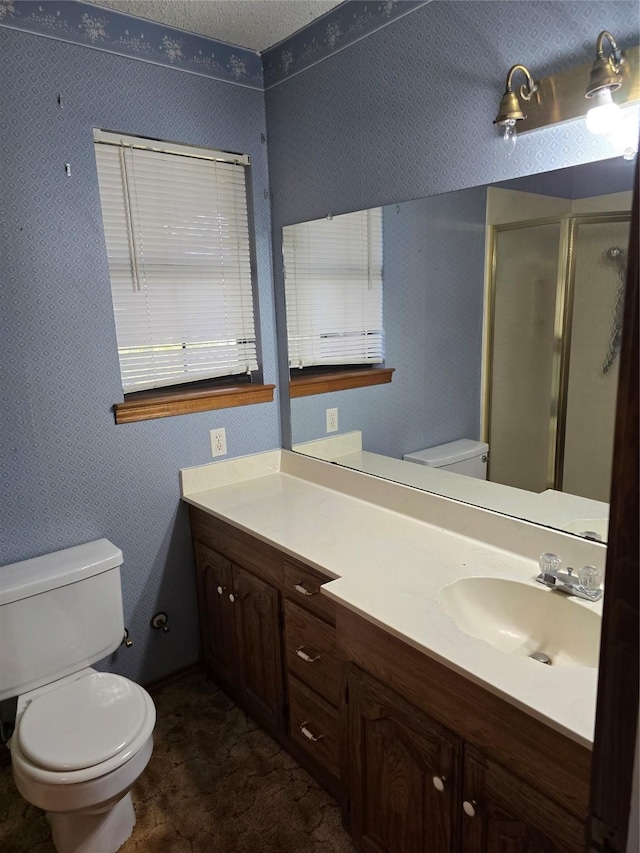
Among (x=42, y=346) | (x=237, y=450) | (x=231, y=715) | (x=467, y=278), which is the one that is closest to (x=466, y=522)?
(x=467, y=278)

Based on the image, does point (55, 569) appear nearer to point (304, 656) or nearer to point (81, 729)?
point (81, 729)

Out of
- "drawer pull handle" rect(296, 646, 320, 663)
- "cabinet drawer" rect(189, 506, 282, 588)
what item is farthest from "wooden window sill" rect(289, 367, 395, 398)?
"drawer pull handle" rect(296, 646, 320, 663)

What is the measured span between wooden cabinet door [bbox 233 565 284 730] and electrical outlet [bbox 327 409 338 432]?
66 cm

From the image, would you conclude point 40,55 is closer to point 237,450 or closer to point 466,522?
point 237,450

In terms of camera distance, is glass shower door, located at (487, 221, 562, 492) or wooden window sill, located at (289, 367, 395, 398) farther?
wooden window sill, located at (289, 367, 395, 398)

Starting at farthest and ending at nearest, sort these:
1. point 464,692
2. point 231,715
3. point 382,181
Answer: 1. point 231,715
2. point 382,181
3. point 464,692

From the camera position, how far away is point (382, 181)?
73.3 inches

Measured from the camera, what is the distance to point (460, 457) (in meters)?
1.81

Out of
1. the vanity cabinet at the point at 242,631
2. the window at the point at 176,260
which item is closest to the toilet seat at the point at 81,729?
the vanity cabinet at the point at 242,631

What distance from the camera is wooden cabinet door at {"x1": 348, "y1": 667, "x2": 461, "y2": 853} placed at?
123 centimetres

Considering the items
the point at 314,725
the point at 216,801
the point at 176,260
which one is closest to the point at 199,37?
the point at 176,260

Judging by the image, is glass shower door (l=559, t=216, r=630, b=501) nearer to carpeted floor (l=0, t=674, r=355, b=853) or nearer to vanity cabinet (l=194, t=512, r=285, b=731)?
vanity cabinet (l=194, t=512, r=285, b=731)

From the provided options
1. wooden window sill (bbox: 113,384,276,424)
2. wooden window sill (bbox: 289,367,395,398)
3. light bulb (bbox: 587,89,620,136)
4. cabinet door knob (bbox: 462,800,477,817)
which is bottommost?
cabinet door knob (bbox: 462,800,477,817)

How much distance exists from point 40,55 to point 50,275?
0.67 metres
